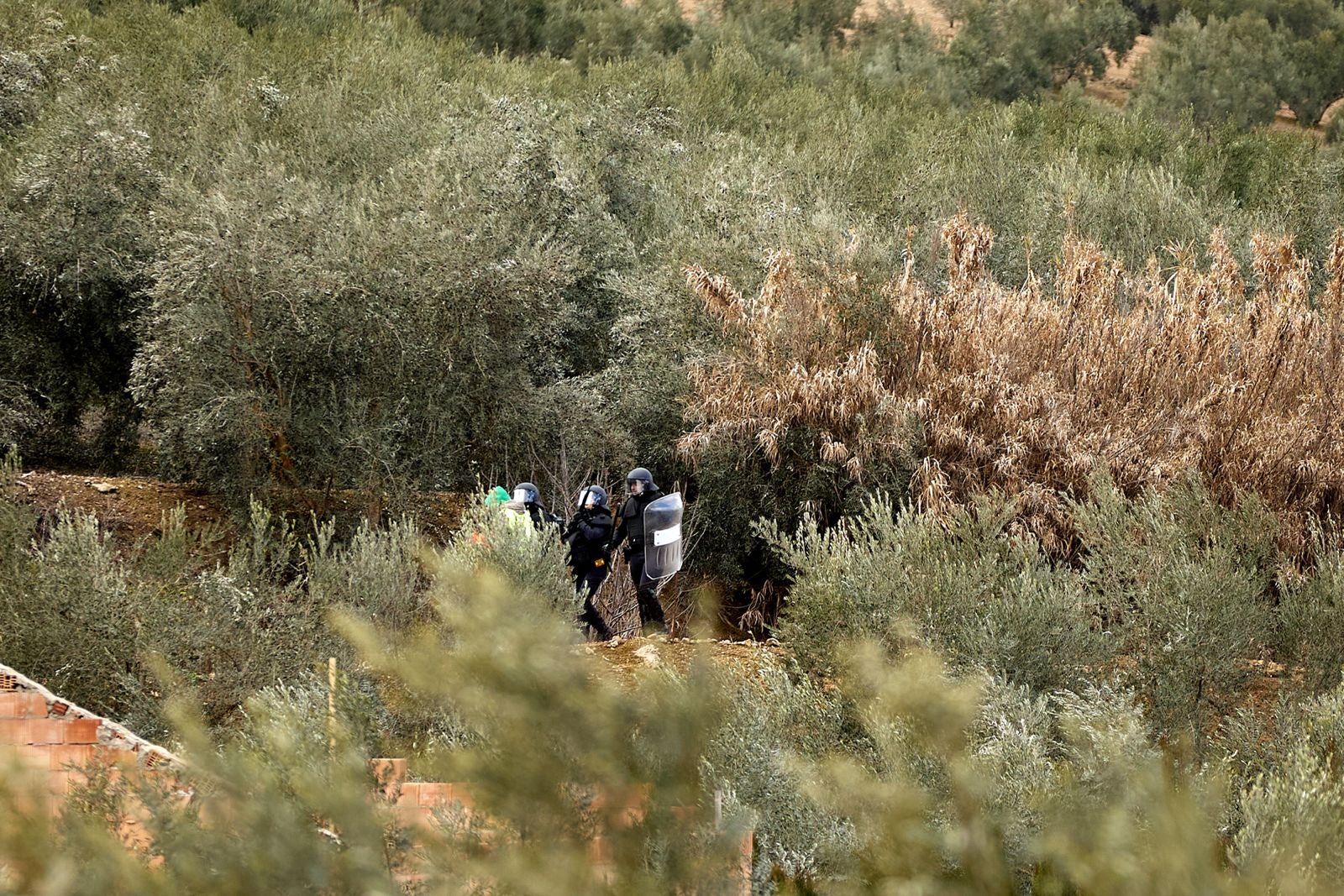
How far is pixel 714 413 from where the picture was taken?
17.2 metres

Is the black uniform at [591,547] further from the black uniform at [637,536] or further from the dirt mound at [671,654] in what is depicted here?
the dirt mound at [671,654]

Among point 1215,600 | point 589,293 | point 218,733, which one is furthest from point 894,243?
point 218,733

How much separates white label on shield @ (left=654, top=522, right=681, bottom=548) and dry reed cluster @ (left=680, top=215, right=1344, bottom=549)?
10.3 ft

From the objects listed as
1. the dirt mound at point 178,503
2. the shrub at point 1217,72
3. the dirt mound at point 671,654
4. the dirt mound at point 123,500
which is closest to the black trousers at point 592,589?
the dirt mound at point 671,654

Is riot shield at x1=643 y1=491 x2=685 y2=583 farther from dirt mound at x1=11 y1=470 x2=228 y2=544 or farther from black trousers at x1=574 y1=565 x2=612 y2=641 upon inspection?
dirt mound at x1=11 y1=470 x2=228 y2=544

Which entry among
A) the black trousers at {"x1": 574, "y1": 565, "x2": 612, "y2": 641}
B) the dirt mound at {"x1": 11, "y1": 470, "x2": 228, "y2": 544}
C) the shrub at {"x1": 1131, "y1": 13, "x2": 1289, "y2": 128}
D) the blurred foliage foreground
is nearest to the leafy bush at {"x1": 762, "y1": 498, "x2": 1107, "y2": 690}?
the black trousers at {"x1": 574, "y1": 565, "x2": 612, "y2": 641}

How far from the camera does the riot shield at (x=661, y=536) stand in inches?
503

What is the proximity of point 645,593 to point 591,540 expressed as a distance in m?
1.05

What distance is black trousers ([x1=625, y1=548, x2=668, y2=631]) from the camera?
13.1 meters

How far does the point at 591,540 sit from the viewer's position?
12.5 m

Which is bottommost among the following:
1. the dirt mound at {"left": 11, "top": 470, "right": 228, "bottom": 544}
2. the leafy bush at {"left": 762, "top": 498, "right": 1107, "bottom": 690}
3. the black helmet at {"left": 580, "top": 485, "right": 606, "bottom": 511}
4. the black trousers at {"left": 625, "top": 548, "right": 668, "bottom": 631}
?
the dirt mound at {"left": 11, "top": 470, "right": 228, "bottom": 544}

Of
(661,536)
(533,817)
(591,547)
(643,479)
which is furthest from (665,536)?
(533,817)

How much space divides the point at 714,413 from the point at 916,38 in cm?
5679

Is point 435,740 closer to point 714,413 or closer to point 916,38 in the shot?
point 714,413
